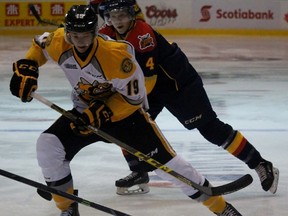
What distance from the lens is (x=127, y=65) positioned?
3.22 metres

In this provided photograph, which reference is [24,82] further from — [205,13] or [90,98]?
[205,13]

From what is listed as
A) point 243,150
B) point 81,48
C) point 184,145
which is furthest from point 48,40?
point 184,145

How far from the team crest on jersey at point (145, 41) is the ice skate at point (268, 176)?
0.78 metres

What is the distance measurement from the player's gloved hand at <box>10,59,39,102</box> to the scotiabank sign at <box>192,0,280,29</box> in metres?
8.20

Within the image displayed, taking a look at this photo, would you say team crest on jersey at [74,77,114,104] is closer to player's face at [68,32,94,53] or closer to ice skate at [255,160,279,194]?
player's face at [68,32,94,53]

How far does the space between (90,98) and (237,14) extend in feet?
26.5

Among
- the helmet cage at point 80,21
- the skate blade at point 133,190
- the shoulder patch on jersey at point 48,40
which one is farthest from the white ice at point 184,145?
the helmet cage at point 80,21

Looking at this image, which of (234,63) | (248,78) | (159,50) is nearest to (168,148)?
(159,50)

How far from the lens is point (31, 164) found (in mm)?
4488

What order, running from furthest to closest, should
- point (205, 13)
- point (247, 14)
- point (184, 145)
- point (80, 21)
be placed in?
point (205, 13), point (247, 14), point (184, 145), point (80, 21)

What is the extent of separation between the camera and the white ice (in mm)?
3785

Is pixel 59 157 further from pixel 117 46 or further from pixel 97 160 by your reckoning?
pixel 97 160

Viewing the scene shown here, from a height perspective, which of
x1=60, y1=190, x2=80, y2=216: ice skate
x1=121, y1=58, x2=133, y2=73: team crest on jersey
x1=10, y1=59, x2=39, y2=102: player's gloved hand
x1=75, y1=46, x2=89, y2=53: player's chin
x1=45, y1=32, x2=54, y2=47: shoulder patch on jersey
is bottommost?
x1=60, y1=190, x2=80, y2=216: ice skate

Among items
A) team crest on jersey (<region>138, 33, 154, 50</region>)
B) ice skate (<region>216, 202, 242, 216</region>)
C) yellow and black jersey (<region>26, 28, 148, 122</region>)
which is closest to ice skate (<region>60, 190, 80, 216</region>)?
yellow and black jersey (<region>26, 28, 148, 122</region>)
